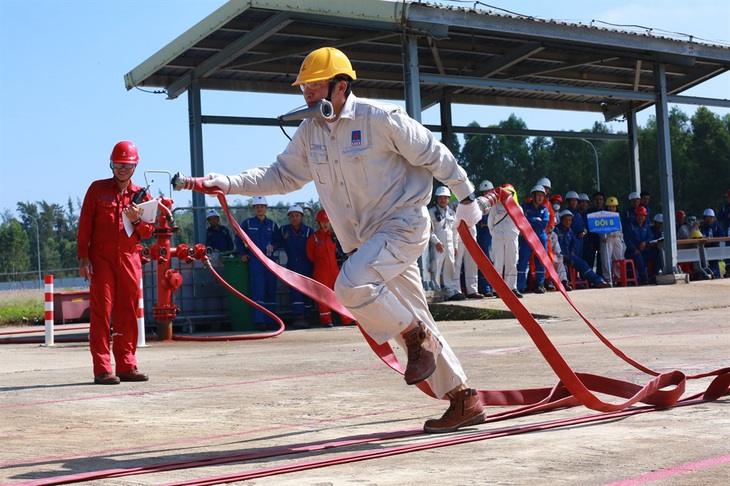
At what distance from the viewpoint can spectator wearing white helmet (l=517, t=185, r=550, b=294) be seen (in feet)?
A: 63.4

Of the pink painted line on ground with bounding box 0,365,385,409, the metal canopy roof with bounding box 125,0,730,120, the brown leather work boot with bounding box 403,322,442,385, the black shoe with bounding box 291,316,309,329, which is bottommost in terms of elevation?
the pink painted line on ground with bounding box 0,365,385,409

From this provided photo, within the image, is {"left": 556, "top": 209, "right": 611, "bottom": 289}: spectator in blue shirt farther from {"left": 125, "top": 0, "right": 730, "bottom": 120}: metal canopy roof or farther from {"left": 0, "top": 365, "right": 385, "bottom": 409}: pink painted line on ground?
{"left": 0, "top": 365, "right": 385, "bottom": 409}: pink painted line on ground

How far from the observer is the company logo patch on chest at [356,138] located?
5.92 meters

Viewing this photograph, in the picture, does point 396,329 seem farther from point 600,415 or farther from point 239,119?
point 239,119

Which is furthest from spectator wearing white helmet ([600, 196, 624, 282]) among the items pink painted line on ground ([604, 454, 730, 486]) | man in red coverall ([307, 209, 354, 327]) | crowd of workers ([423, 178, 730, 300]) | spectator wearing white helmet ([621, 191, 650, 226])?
pink painted line on ground ([604, 454, 730, 486])

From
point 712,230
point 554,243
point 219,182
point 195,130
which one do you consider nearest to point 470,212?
point 219,182

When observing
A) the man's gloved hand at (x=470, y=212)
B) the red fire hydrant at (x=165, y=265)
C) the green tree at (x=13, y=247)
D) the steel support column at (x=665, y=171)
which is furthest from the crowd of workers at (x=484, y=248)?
the green tree at (x=13, y=247)

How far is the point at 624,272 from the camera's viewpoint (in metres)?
22.8

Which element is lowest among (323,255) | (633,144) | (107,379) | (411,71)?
(107,379)

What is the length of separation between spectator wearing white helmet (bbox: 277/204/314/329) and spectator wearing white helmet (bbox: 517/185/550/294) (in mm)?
4165

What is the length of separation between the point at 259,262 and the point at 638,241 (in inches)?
398

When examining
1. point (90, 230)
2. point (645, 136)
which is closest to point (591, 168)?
point (645, 136)

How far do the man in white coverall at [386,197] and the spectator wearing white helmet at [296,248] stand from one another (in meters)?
11.7

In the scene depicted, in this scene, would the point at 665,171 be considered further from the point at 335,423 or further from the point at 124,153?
Answer: the point at 335,423
